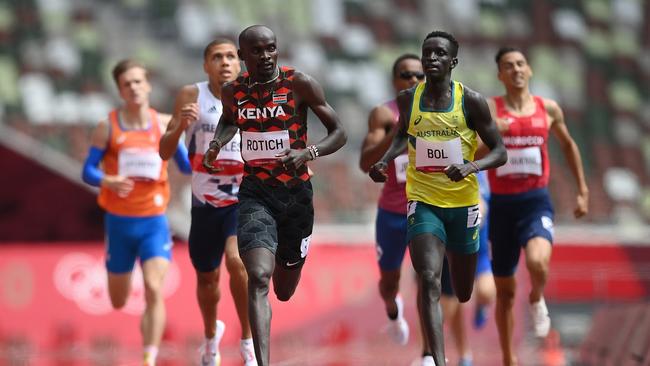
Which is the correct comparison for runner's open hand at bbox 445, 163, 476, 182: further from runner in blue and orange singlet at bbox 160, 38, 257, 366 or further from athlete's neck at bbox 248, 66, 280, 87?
runner in blue and orange singlet at bbox 160, 38, 257, 366

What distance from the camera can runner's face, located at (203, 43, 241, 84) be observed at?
9.93 meters

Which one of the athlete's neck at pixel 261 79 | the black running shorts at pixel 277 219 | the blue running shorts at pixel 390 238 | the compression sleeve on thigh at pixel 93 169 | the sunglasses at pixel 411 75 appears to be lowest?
the blue running shorts at pixel 390 238

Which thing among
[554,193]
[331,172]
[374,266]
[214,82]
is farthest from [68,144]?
[214,82]

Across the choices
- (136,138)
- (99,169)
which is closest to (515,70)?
(136,138)

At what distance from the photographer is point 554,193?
25156mm

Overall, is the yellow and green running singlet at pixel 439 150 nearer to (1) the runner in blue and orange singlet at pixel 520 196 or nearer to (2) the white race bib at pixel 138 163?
(1) the runner in blue and orange singlet at pixel 520 196

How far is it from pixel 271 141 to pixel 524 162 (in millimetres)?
3251

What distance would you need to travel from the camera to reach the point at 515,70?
1086cm

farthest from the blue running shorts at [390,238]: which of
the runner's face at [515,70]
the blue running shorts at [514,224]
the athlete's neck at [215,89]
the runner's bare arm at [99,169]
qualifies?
the runner's bare arm at [99,169]

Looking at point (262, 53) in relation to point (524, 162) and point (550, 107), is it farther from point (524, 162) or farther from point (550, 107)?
point (550, 107)

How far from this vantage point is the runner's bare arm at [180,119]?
31.0 ft

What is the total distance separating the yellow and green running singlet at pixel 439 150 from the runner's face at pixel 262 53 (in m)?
1.07

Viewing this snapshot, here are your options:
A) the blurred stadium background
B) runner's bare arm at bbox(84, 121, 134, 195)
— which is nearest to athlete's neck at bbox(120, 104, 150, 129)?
runner's bare arm at bbox(84, 121, 134, 195)

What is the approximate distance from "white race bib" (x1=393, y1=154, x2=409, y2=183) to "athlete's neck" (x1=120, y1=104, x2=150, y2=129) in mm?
2284
